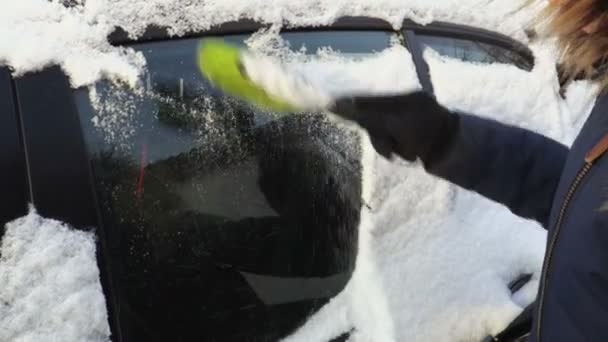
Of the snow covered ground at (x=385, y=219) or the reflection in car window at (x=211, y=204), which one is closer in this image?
the snow covered ground at (x=385, y=219)

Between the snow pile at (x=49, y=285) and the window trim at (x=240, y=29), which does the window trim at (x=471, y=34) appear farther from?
the snow pile at (x=49, y=285)

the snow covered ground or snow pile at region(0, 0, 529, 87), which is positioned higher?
snow pile at region(0, 0, 529, 87)

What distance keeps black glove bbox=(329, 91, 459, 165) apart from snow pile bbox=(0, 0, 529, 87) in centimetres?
26

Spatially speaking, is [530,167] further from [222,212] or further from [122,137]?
[122,137]

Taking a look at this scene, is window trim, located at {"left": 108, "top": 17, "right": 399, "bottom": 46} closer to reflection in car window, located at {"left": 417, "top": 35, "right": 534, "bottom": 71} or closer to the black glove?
reflection in car window, located at {"left": 417, "top": 35, "right": 534, "bottom": 71}

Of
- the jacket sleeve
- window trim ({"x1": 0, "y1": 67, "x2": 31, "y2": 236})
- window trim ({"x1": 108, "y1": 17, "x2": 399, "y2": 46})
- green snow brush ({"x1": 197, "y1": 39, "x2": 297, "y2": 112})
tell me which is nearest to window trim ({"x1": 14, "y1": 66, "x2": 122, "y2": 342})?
window trim ({"x1": 0, "y1": 67, "x2": 31, "y2": 236})

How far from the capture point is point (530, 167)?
1403 millimetres

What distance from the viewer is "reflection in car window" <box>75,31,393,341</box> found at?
1210 millimetres

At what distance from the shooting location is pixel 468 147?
1364 millimetres

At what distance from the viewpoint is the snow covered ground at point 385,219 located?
1.09 meters

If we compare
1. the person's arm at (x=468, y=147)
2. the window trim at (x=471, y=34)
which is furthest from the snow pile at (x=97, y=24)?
the window trim at (x=471, y=34)

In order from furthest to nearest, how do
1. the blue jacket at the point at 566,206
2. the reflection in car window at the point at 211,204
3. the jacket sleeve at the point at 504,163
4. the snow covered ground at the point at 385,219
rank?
the jacket sleeve at the point at 504,163, the reflection in car window at the point at 211,204, the snow covered ground at the point at 385,219, the blue jacket at the point at 566,206

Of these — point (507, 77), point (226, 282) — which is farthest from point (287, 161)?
point (507, 77)

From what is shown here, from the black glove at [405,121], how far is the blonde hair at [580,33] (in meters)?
0.29
